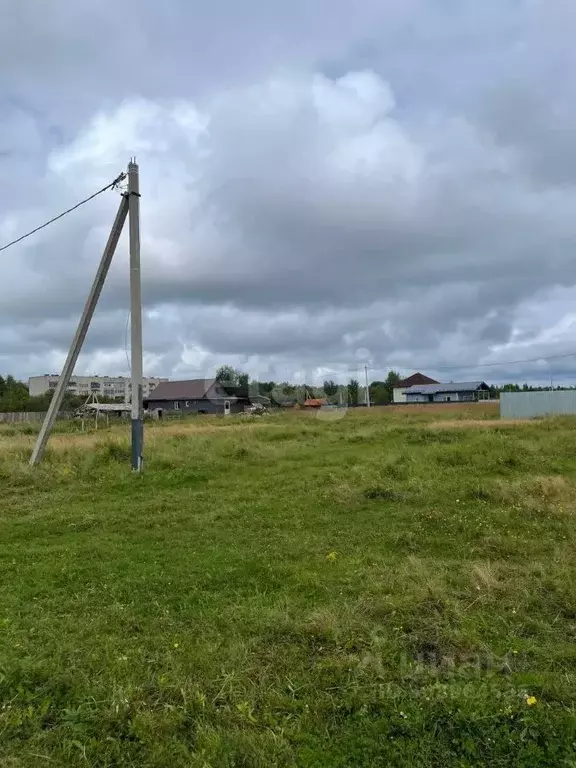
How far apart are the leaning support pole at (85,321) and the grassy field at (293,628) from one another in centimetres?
326

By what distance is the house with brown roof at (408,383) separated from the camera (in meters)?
85.1

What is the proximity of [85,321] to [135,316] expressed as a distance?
50.6 inches

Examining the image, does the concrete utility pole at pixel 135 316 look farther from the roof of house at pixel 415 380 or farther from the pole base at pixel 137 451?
the roof of house at pixel 415 380

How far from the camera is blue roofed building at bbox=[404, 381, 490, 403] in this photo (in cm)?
7494

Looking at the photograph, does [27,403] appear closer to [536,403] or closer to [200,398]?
[200,398]

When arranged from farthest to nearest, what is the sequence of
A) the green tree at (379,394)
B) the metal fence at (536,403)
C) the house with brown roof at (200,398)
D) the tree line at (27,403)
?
the green tree at (379,394) → the house with brown roof at (200,398) → the tree line at (27,403) → the metal fence at (536,403)

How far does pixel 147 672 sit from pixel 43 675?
602 millimetres

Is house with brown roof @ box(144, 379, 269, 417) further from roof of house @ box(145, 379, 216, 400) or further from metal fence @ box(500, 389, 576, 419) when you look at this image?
metal fence @ box(500, 389, 576, 419)

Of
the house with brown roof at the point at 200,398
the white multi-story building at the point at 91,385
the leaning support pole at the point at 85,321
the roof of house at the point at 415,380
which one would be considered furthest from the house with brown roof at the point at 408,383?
the leaning support pole at the point at 85,321

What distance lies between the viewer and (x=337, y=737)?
2.76 metres

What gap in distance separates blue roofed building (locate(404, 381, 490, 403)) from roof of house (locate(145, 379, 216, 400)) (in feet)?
89.7

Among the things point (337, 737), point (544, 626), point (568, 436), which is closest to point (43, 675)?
point (337, 737)

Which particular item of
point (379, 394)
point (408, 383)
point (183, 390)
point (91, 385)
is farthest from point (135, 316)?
point (91, 385)

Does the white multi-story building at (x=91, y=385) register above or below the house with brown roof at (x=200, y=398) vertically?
above
